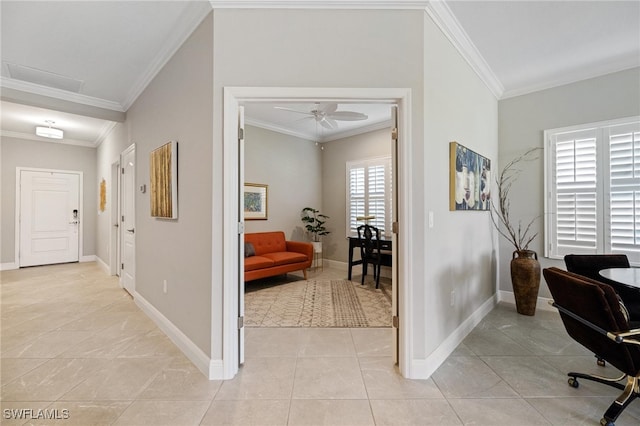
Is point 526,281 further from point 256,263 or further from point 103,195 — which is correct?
point 103,195

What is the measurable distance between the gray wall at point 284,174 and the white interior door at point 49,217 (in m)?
4.43

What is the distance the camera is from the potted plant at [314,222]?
577cm

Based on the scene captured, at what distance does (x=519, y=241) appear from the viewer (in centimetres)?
353

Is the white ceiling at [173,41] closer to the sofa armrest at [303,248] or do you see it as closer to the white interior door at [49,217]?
the sofa armrest at [303,248]

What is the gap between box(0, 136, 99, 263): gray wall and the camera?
5.40 metres

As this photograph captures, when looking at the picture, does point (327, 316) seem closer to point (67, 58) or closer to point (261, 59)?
point (261, 59)

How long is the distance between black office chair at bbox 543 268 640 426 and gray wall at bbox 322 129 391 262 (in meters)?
4.03

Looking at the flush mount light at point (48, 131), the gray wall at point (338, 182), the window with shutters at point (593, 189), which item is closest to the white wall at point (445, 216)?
the window with shutters at point (593, 189)

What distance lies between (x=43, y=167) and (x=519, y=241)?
29.3ft

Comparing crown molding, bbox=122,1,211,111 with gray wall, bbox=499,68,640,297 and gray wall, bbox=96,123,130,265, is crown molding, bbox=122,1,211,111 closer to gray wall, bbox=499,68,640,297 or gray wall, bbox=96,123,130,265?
gray wall, bbox=96,123,130,265

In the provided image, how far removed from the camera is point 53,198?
5918mm

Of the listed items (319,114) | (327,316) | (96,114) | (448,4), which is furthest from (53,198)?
(448,4)

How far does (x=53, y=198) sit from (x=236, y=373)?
6.67 meters

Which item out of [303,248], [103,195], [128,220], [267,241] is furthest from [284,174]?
[103,195]
